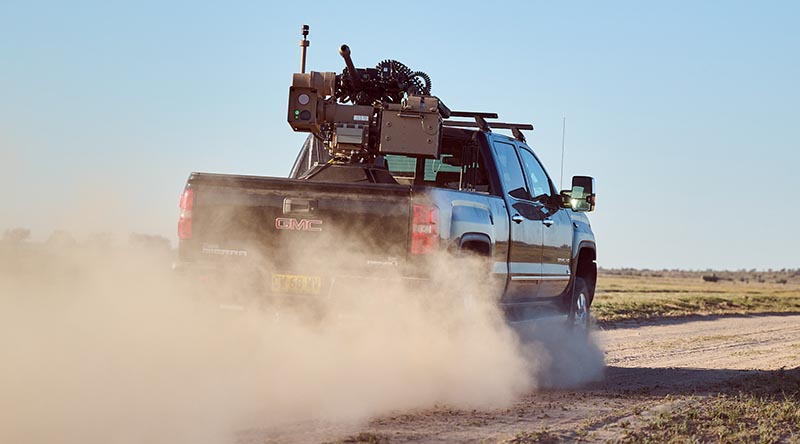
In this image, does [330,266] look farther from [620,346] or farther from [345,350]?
[620,346]

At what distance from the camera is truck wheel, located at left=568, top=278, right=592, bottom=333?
12.8m

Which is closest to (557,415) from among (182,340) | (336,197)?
(336,197)

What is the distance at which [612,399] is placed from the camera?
31.9 feet

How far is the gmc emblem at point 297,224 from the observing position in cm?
891

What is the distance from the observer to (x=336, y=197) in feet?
29.1

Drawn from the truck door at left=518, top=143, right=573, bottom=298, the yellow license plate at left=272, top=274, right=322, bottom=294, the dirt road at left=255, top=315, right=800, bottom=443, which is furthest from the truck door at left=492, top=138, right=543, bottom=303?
the yellow license plate at left=272, top=274, right=322, bottom=294

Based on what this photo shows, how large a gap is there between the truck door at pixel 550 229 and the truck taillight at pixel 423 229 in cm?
292

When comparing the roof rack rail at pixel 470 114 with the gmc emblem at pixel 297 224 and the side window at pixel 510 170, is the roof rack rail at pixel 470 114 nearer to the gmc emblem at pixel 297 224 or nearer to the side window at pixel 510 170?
the side window at pixel 510 170

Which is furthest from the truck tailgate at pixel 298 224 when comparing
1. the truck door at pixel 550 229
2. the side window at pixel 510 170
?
the truck door at pixel 550 229

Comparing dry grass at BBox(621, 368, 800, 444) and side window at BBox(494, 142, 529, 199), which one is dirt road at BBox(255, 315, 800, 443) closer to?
dry grass at BBox(621, 368, 800, 444)

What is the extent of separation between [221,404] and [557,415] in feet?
8.11

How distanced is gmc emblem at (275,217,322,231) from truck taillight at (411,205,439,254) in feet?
2.40

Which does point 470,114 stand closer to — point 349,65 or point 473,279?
point 349,65

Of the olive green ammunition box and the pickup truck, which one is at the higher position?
the olive green ammunition box
